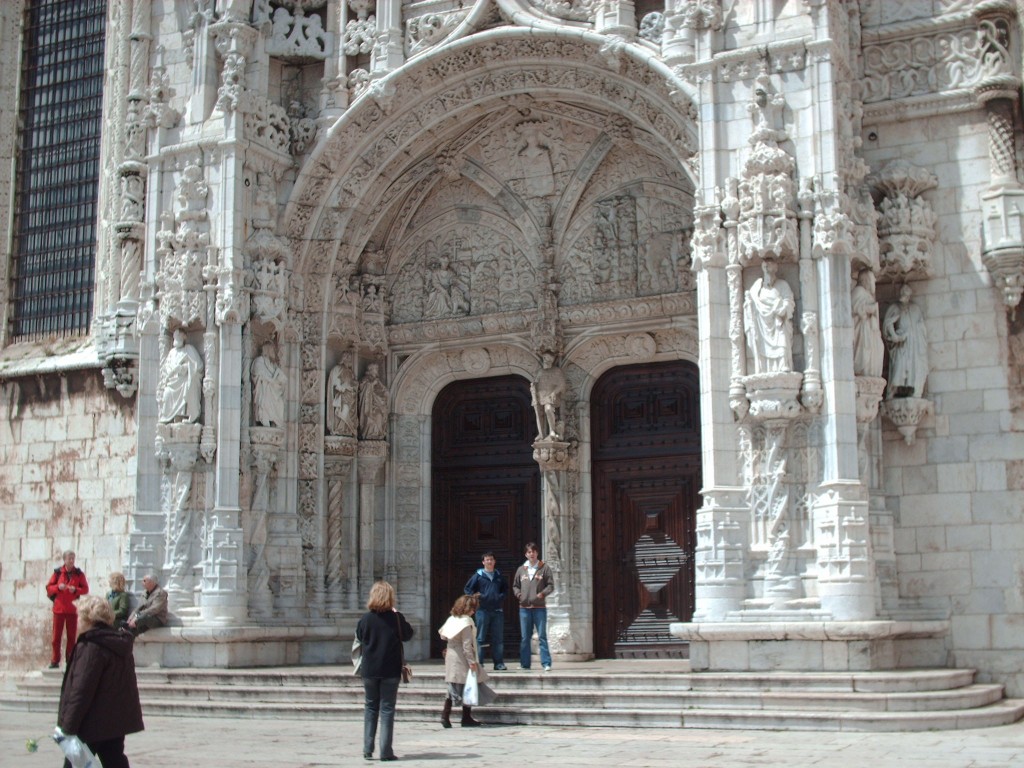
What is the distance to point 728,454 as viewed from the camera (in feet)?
47.9

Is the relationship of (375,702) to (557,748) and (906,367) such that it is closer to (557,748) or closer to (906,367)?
(557,748)

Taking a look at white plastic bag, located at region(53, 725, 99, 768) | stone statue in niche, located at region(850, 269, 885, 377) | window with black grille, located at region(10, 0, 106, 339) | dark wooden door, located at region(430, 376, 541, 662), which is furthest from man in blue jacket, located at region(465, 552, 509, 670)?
window with black grille, located at region(10, 0, 106, 339)

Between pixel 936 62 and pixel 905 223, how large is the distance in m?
1.94

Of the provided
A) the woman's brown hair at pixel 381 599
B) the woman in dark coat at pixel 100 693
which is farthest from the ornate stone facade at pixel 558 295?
the woman in dark coat at pixel 100 693

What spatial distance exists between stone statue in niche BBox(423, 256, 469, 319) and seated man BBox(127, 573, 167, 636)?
17.2 feet

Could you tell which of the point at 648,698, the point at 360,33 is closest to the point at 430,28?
the point at 360,33

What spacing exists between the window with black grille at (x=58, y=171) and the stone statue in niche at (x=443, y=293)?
5252 millimetres

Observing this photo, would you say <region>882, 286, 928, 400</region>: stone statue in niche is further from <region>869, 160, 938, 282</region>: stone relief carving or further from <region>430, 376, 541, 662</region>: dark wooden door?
<region>430, 376, 541, 662</region>: dark wooden door

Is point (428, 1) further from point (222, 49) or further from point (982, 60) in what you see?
point (982, 60)

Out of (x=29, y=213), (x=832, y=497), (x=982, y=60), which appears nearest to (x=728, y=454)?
(x=832, y=497)

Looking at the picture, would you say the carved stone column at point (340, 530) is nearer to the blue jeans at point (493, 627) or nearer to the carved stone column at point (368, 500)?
the carved stone column at point (368, 500)

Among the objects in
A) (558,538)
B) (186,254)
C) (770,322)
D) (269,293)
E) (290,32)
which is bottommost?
(558,538)

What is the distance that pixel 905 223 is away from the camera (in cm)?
1529

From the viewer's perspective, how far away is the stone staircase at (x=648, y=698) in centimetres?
1238
